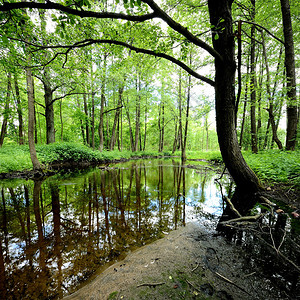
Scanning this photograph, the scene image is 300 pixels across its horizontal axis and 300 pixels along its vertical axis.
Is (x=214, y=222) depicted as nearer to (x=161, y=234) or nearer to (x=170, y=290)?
(x=161, y=234)

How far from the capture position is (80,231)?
Result: 273 cm

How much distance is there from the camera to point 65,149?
39.8 ft

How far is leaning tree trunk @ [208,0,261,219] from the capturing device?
275 cm

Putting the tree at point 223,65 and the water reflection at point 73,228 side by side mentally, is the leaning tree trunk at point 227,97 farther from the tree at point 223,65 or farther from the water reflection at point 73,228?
the water reflection at point 73,228

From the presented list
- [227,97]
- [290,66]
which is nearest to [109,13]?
[227,97]

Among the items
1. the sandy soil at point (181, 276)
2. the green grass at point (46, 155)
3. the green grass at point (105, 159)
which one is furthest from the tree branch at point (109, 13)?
the green grass at point (46, 155)

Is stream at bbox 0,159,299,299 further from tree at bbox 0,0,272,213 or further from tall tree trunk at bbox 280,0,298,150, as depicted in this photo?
tall tree trunk at bbox 280,0,298,150

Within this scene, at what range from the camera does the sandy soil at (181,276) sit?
1339 millimetres

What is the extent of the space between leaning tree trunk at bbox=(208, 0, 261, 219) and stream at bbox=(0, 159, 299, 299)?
32.5 inches

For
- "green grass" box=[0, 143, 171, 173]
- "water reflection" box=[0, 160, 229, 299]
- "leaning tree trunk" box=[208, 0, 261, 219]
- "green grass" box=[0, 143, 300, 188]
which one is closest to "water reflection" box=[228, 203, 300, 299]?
"leaning tree trunk" box=[208, 0, 261, 219]

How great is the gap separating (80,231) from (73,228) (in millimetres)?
234

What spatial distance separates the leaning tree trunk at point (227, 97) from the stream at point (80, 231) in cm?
83

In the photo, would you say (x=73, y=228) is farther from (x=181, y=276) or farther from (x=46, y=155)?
(x=46, y=155)

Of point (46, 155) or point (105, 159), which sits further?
point (105, 159)
